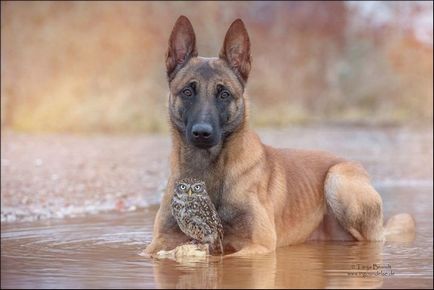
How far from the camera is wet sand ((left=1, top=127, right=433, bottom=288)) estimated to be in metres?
6.43

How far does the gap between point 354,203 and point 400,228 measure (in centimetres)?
89

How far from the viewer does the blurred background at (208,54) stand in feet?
70.5

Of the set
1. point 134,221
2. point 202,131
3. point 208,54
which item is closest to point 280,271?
point 202,131

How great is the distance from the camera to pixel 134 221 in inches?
401

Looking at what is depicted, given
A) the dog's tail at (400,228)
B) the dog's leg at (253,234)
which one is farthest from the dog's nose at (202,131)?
the dog's tail at (400,228)

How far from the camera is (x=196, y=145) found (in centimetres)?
733

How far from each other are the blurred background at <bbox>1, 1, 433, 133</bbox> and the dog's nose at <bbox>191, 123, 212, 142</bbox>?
1309 cm

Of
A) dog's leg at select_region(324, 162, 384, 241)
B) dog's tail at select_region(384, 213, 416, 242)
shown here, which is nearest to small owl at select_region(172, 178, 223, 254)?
dog's leg at select_region(324, 162, 384, 241)

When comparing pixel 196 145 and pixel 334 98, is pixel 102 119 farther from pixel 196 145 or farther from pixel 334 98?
→ pixel 196 145

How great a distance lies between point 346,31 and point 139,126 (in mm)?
7795

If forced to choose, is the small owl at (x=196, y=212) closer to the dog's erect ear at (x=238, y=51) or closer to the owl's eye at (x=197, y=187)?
the owl's eye at (x=197, y=187)

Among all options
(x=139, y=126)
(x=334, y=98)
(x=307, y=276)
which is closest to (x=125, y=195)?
(x=307, y=276)

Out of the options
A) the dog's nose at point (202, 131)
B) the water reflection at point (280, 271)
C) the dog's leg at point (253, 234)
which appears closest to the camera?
the water reflection at point (280, 271)

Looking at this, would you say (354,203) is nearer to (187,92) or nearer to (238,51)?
(238,51)
